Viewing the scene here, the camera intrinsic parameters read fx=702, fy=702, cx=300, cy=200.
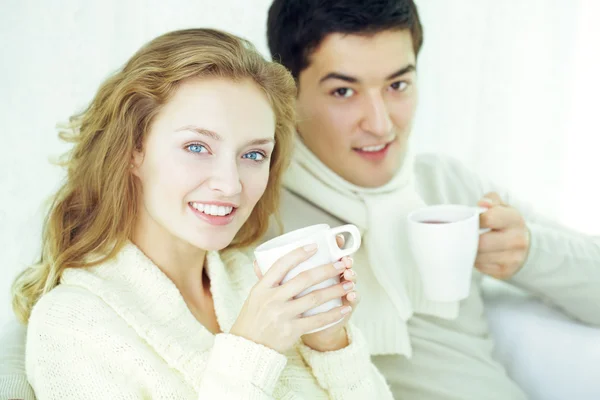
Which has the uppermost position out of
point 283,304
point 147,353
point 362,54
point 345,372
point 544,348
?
point 362,54

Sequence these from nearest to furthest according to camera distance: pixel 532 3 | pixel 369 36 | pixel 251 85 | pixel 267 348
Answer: pixel 267 348, pixel 251 85, pixel 369 36, pixel 532 3

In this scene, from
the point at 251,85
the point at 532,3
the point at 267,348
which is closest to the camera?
the point at 267,348

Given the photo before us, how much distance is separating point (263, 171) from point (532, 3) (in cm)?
148

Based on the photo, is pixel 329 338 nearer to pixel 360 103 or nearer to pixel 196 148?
pixel 196 148

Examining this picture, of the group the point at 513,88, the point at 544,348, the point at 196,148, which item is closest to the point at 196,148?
the point at 196,148

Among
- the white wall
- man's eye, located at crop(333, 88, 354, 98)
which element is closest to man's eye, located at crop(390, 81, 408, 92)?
man's eye, located at crop(333, 88, 354, 98)

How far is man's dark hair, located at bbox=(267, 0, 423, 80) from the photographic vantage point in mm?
1541

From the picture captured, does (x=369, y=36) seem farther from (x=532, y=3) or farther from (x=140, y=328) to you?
(x=532, y=3)

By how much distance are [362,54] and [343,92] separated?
11cm

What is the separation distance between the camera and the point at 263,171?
1265 millimetres

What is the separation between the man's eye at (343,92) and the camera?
161 centimetres

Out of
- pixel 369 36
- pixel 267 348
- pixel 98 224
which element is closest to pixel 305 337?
pixel 267 348

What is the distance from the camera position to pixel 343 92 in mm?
1620

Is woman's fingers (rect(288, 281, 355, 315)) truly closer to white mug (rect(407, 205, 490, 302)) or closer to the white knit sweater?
the white knit sweater
